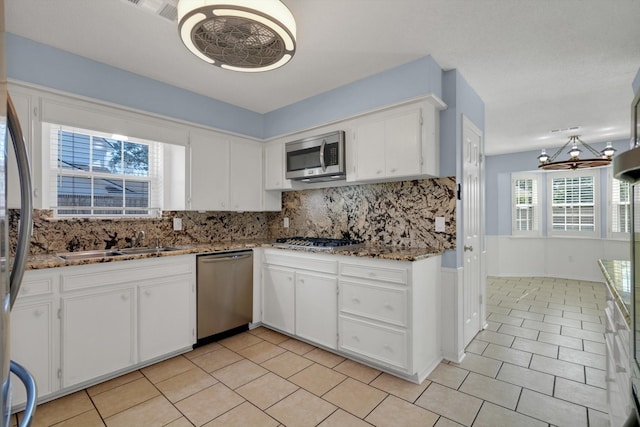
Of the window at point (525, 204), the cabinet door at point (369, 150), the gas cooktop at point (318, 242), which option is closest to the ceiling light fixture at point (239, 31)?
the cabinet door at point (369, 150)

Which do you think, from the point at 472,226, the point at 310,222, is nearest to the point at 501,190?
the point at 472,226

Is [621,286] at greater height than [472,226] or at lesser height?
lesser

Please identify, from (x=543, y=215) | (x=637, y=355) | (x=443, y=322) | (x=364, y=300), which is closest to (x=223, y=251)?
(x=364, y=300)

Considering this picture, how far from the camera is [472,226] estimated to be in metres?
3.20

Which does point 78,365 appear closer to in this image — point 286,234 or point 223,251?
point 223,251

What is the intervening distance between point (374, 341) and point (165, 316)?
5.92 ft

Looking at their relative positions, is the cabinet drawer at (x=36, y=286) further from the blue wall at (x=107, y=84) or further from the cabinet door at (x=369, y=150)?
the cabinet door at (x=369, y=150)

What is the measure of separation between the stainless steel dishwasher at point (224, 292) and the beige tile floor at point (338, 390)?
0.64 ft

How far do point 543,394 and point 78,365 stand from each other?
131 inches

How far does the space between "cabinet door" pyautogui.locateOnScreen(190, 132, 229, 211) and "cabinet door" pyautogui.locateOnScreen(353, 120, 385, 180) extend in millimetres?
1540

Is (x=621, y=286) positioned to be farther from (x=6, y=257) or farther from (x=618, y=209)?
(x=618, y=209)

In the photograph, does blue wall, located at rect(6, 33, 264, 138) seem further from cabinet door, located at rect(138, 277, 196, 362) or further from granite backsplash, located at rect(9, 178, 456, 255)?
cabinet door, located at rect(138, 277, 196, 362)

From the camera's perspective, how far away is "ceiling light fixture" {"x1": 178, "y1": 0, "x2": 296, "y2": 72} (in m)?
1.58

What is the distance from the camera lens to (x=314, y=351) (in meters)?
2.94
